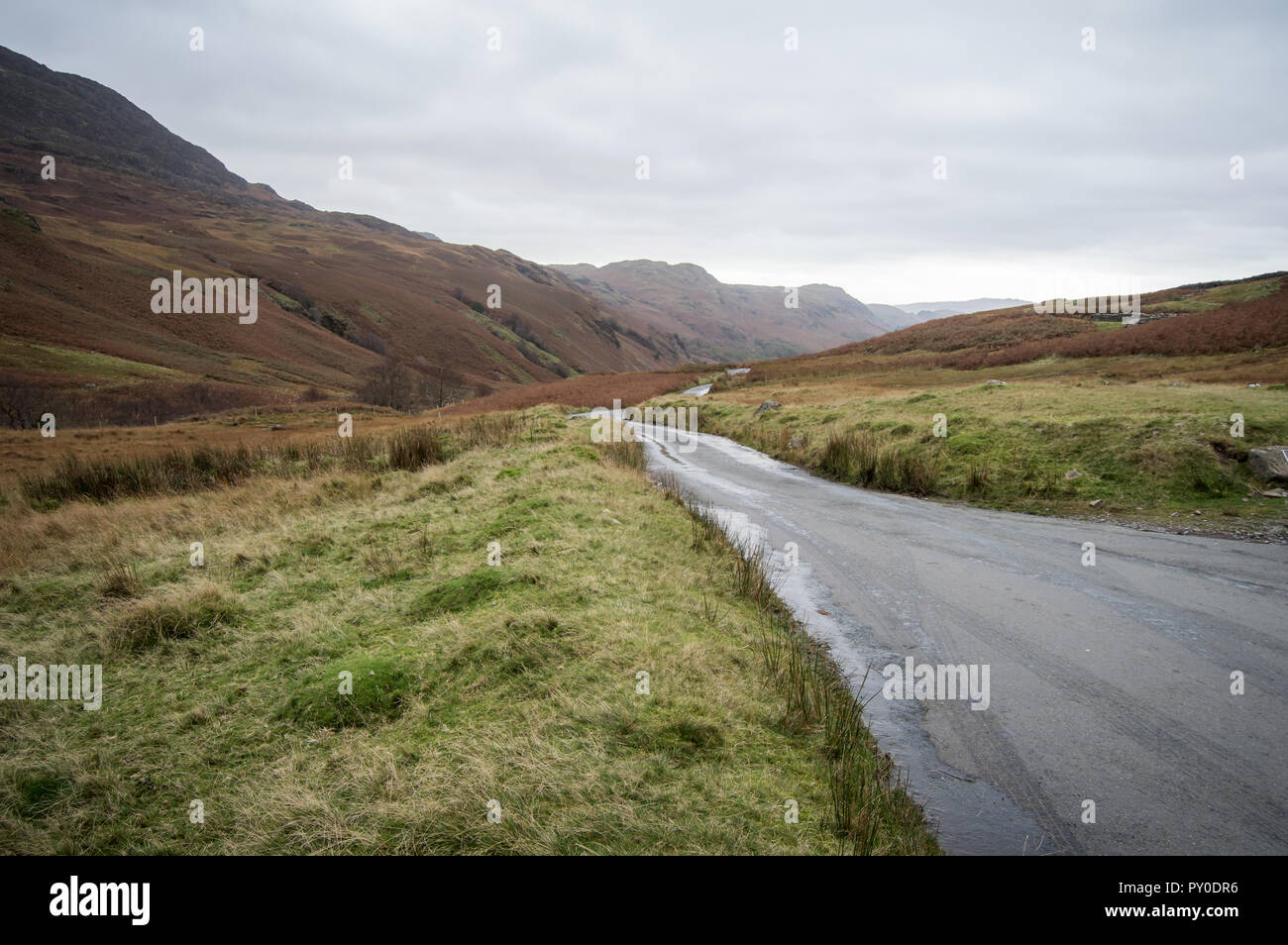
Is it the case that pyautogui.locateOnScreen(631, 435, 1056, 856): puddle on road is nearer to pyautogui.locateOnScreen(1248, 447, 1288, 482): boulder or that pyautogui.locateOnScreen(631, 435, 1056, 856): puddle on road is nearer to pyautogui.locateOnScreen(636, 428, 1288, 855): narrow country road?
pyautogui.locateOnScreen(636, 428, 1288, 855): narrow country road

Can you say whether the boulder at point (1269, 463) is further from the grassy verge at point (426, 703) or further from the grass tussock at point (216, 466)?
the grass tussock at point (216, 466)

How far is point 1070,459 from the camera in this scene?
16359mm

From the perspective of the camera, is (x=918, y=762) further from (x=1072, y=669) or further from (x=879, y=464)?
(x=879, y=464)

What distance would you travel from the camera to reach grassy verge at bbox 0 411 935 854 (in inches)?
155

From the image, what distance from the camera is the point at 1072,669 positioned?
22.4 feet

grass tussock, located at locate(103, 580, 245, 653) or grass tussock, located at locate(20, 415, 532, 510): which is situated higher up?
grass tussock, located at locate(20, 415, 532, 510)

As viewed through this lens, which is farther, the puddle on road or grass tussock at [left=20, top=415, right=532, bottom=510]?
grass tussock at [left=20, top=415, right=532, bottom=510]

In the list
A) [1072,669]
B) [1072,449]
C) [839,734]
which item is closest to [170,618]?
[839,734]

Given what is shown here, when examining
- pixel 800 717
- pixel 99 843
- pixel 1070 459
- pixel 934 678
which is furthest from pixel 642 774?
pixel 1070 459

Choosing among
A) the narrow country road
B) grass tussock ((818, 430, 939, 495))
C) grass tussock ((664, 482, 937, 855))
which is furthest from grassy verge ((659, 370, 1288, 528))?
grass tussock ((664, 482, 937, 855))

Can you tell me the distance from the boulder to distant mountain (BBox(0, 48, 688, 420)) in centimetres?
6346

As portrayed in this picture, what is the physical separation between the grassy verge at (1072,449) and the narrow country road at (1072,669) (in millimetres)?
A: 2210

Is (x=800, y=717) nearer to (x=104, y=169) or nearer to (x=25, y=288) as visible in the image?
(x=25, y=288)

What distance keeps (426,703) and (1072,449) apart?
Result: 57.7ft
